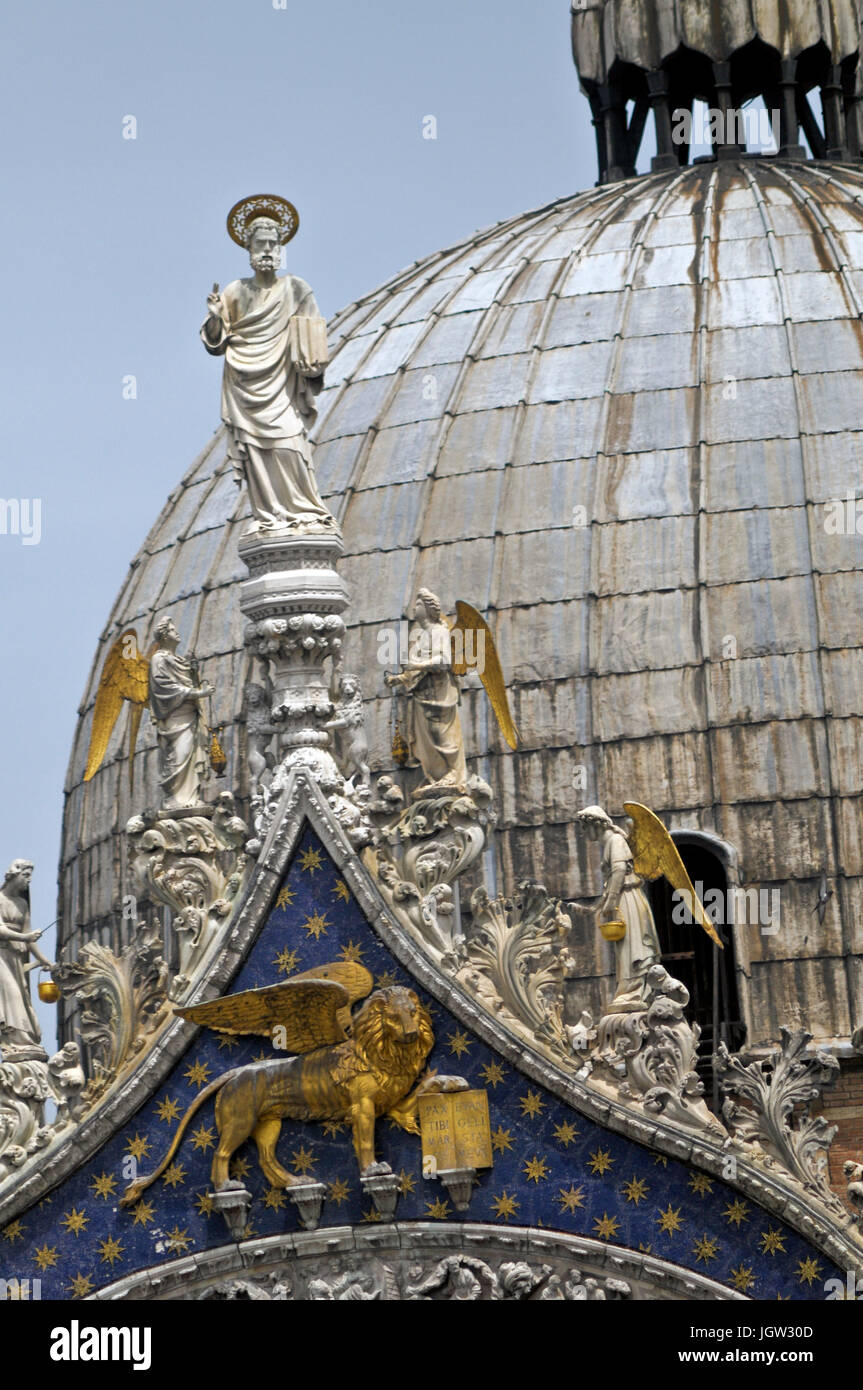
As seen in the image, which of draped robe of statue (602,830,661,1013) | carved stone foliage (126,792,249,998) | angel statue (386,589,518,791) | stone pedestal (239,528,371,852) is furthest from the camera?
angel statue (386,589,518,791)

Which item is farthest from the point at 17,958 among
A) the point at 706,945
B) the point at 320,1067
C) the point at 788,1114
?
the point at 706,945

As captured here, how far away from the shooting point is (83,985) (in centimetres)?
3444

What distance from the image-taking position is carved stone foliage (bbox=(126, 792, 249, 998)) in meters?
34.2

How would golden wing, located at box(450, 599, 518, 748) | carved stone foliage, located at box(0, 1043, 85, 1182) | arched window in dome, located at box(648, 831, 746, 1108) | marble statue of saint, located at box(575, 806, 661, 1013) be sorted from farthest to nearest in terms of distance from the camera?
arched window in dome, located at box(648, 831, 746, 1108), golden wing, located at box(450, 599, 518, 748), carved stone foliage, located at box(0, 1043, 85, 1182), marble statue of saint, located at box(575, 806, 661, 1013)

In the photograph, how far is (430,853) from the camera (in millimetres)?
34094

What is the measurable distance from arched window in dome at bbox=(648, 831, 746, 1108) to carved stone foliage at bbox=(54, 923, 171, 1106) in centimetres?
1066

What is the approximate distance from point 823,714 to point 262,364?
38.3 ft

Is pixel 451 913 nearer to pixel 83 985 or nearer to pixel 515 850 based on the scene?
pixel 83 985

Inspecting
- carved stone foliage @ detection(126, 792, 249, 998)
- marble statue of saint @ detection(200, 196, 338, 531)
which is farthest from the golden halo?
carved stone foliage @ detection(126, 792, 249, 998)

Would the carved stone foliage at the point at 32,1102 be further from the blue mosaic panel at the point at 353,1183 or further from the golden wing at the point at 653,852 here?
the golden wing at the point at 653,852

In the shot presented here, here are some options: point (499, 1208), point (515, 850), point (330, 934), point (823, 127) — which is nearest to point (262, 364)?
point (330, 934)

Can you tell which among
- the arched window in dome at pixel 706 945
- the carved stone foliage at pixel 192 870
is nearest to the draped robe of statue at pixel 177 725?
the carved stone foliage at pixel 192 870

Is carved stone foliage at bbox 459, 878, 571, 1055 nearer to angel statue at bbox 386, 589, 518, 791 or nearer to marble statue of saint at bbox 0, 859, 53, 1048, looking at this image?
angel statue at bbox 386, 589, 518, 791

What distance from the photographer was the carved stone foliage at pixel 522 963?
33.3 meters
